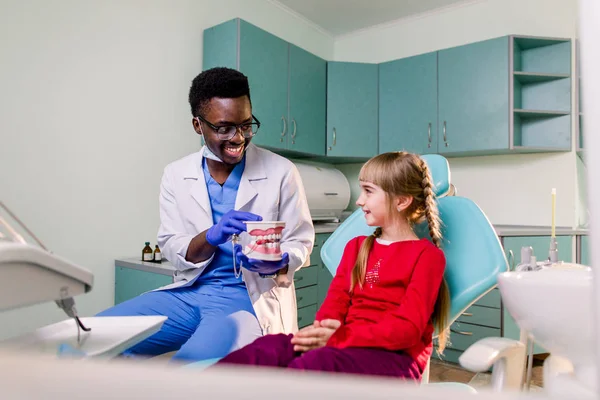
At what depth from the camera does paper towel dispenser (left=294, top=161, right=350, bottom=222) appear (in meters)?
3.00

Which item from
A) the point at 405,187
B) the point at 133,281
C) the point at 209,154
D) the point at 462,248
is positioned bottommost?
the point at 133,281

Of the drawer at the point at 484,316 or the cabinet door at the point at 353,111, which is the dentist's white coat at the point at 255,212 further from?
the cabinet door at the point at 353,111

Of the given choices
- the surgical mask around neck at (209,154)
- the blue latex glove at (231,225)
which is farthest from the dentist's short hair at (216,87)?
the blue latex glove at (231,225)

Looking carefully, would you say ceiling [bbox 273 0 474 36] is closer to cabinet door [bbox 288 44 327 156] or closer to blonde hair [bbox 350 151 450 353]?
cabinet door [bbox 288 44 327 156]

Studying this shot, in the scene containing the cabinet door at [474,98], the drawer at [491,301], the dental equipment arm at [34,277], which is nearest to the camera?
the dental equipment arm at [34,277]

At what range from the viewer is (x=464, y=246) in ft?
3.75

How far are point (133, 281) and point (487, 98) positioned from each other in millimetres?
2349

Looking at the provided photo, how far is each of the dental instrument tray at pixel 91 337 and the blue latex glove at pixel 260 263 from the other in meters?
0.36

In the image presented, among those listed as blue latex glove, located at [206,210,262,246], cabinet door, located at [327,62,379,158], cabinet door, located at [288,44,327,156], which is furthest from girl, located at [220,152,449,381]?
cabinet door, located at [327,62,379,158]

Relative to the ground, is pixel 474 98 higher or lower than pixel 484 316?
higher

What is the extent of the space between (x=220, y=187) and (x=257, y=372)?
1.18m

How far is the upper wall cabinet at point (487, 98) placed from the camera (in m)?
2.78

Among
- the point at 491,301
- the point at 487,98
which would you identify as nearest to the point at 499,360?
the point at 491,301

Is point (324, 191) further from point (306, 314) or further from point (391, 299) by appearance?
point (391, 299)
